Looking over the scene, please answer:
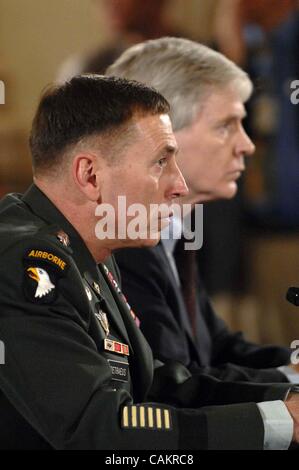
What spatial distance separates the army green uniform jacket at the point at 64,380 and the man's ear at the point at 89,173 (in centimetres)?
7

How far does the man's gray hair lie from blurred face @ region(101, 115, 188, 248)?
45cm

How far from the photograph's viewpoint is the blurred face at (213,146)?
190 cm

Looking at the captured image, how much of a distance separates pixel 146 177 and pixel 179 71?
0.55m

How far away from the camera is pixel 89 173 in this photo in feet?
4.25

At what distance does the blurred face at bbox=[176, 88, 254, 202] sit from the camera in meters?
1.90

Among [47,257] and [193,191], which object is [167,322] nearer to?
[193,191]

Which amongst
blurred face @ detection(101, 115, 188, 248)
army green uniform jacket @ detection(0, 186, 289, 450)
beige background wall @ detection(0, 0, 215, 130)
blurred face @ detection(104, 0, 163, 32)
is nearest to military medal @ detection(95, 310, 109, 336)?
army green uniform jacket @ detection(0, 186, 289, 450)

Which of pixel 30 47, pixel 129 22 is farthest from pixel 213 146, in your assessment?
pixel 129 22

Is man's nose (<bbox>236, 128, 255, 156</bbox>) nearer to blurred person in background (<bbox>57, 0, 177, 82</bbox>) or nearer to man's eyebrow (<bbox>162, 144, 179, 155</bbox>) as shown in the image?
man's eyebrow (<bbox>162, 144, 179, 155</bbox>)

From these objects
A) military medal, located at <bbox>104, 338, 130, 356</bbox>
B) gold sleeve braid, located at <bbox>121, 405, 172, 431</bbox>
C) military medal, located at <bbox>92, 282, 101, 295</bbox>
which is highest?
military medal, located at <bbox>92, 282, 101, 295</bbox>

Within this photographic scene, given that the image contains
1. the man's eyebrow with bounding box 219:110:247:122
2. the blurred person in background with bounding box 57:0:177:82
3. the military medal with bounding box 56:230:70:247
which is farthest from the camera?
the blurred person in background with bounding box 57:0:177:82

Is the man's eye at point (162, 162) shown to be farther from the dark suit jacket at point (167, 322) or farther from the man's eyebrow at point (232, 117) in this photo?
the man's eyebrow at point (232, 117)
